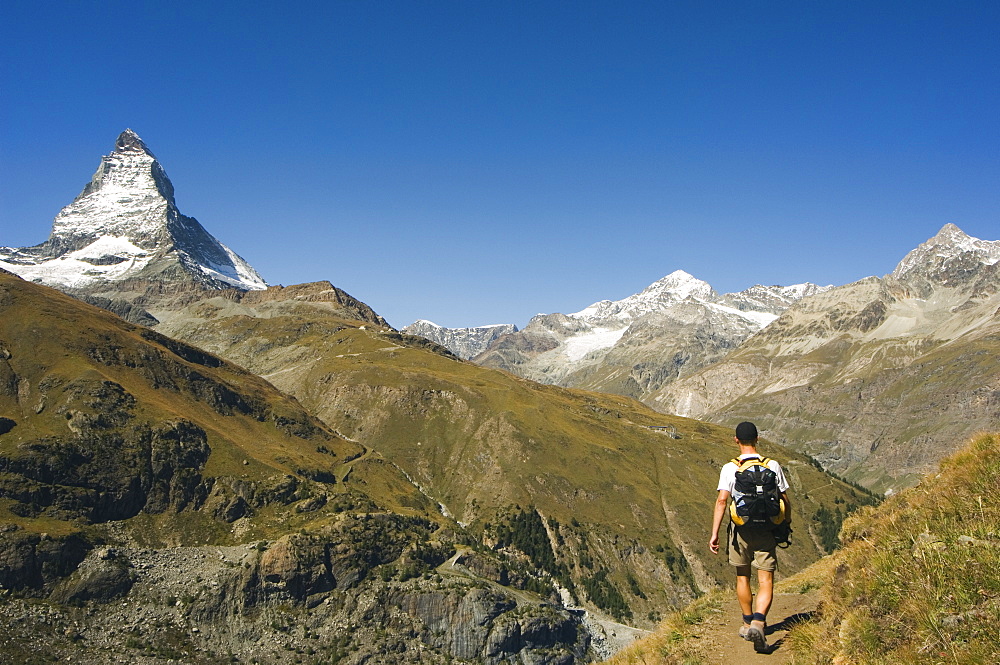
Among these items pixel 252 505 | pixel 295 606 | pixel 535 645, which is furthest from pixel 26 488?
pixel 535 645

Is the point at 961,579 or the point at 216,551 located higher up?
the point at 961,579

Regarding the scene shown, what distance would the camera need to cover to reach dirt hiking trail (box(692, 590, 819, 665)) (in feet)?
47.1

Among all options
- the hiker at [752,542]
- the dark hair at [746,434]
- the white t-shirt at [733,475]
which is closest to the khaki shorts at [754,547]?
the hiker at [752,542]

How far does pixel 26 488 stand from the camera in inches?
6476

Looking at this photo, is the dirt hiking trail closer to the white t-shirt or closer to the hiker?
the hiker

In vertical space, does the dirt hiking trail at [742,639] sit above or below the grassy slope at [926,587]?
below

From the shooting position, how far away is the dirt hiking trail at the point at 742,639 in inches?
566

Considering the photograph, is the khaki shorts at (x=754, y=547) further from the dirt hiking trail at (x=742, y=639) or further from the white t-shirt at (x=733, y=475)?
the dirt hiking trail at (x=742, y=639)

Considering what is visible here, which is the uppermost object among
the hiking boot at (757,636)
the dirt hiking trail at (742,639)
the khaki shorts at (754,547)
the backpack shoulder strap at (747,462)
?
the backpack shoulder strap at (747,462)

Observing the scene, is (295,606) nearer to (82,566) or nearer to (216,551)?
(216,551)

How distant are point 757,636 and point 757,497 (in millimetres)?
3313

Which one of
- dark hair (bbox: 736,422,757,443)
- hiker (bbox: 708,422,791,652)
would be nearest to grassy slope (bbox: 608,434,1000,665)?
hiker (bbox: 708,422,791,652)

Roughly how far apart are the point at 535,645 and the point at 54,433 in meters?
159

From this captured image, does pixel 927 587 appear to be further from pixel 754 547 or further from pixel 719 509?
pixel 719 509
